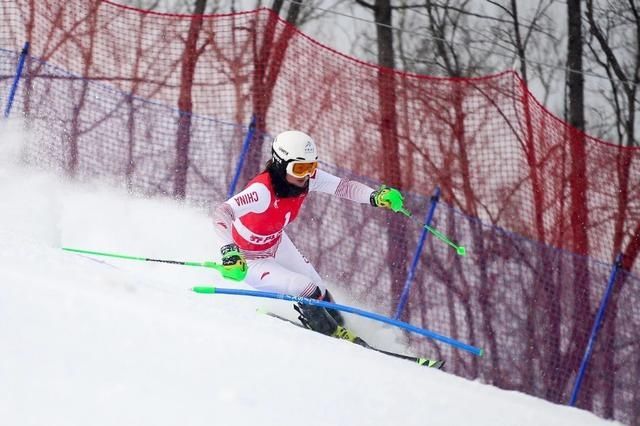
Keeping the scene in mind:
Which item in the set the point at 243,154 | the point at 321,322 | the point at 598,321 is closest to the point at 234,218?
the point at 321,322

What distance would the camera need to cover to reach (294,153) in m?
5.05

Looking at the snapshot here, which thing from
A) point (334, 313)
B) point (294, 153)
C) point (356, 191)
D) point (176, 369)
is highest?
point (294, 153)

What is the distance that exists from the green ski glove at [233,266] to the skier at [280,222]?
1 cm

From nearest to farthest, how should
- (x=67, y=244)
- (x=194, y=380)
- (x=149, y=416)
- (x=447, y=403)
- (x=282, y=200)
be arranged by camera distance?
(x=149, y=416), (x=194, y=380), (x=447, y=403), (x=282, y=200), (x=67, y=244)

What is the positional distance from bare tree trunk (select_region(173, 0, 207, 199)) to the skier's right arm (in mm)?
3169

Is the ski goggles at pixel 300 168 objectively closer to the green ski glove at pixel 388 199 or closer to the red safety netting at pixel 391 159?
the green ski glove at pixel 388 199

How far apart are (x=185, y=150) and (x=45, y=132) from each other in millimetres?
1518

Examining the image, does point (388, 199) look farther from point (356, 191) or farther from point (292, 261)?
point (292, 261)

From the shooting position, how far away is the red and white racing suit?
516cm

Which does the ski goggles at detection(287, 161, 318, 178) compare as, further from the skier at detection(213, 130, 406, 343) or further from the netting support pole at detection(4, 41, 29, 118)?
the netting support pole at detection(4, 41, 29, 118)

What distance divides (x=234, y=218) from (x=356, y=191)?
1.13 metres

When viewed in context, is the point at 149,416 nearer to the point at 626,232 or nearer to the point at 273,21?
the point at 273,21

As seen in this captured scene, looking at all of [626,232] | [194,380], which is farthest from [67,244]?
[626,232]

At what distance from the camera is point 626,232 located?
8.87m
